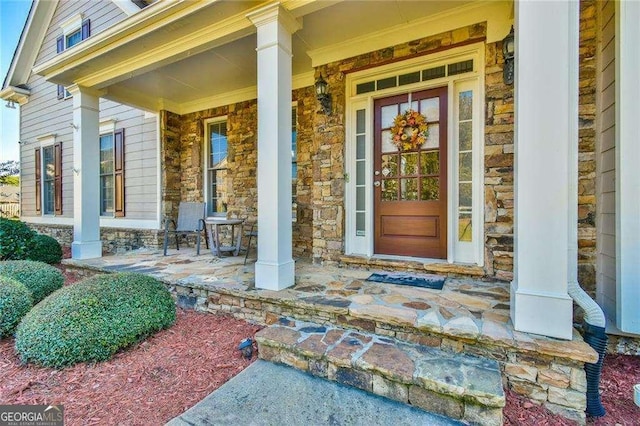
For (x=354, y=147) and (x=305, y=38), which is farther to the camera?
(x=354, y=147)

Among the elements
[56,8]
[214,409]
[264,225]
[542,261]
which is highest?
[56,8]

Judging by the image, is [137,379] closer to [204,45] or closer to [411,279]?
[411,279]

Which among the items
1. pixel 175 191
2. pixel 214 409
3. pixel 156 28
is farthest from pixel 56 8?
pixel 214 409

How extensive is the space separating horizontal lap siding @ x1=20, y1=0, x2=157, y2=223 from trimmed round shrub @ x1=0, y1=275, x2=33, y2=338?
3046mm

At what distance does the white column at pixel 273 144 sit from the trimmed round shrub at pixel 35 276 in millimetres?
2431

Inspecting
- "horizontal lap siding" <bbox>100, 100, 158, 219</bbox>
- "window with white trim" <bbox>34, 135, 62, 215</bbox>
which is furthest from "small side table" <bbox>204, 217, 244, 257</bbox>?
"window with white trim" <bbox>34, 135, 62, 215</bbox>

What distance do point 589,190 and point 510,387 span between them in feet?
6.04

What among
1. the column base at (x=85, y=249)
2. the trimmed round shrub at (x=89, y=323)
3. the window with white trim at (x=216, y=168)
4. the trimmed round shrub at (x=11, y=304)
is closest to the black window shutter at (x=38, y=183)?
the column base at (x=85, y=249)

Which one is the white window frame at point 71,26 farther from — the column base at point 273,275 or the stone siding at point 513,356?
the stone siding at point 513,356

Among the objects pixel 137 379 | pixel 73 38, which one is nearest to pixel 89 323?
pixel 137 379

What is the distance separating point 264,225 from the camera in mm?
2727

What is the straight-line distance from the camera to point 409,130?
3.38 metres

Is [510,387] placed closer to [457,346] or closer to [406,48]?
[457,346]

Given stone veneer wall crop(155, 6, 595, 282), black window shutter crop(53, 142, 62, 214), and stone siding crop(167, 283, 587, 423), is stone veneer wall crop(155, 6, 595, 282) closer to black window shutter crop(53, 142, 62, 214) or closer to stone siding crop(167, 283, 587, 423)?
stone siding crop(167, 283, 587, 423)
